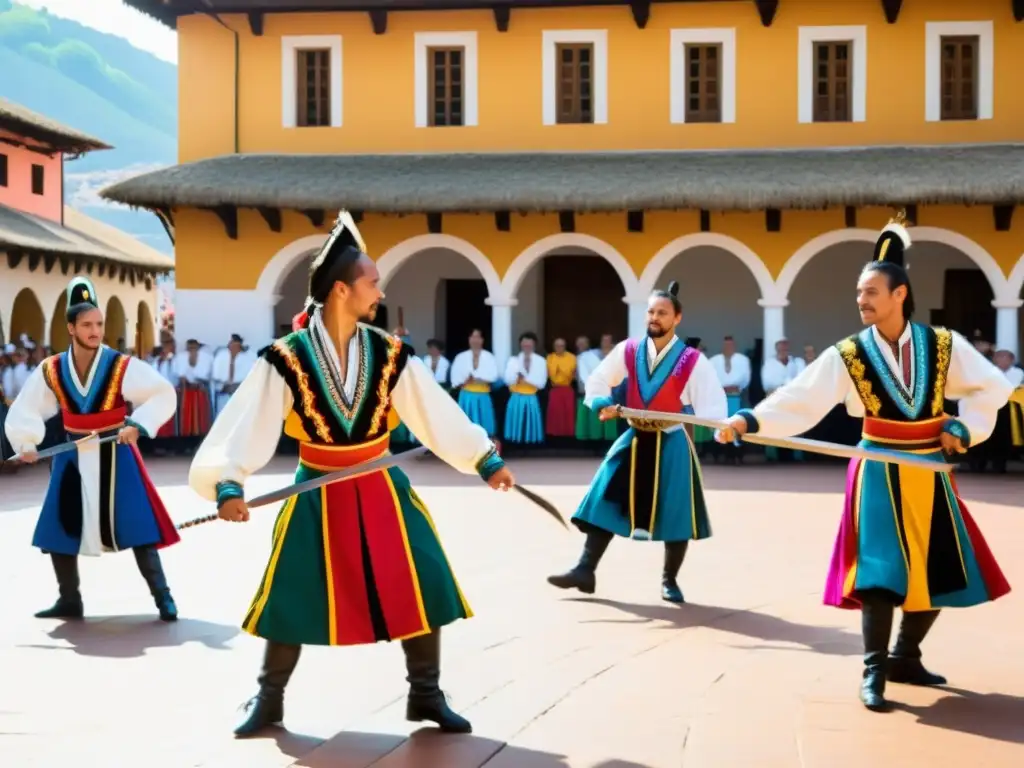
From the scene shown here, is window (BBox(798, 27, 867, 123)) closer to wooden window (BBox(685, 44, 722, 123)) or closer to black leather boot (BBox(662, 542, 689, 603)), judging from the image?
wooden window (BBox(685, 44, 722, 123))

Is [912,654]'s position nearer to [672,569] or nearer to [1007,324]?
[672,569]

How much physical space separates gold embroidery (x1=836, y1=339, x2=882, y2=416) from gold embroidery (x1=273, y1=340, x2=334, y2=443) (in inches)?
83.8

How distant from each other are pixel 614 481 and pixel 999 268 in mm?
12155

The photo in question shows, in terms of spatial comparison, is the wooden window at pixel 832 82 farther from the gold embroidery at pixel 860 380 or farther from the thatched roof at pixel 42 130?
the thatched roof at pixel 42 130

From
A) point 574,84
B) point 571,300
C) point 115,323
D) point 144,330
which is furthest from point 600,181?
point 144,330

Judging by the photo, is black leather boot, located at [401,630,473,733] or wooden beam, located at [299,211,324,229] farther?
wooden beam, located at [299,211,324,229]

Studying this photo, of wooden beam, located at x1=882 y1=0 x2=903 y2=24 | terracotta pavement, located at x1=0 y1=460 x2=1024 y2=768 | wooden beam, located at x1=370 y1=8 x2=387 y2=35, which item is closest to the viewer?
terracotta pavement, located at x1=0 y1=460 x2=1024 y2=768

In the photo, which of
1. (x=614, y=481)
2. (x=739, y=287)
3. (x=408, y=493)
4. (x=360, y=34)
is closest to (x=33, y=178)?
(x=360, y=34)

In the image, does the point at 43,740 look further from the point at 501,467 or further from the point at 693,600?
the point at 693,600

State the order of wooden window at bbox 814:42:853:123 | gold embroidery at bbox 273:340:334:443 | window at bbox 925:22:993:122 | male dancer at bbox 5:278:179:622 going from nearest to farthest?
gold embroidery at bbox 273:340:334:443 → male dancer at bbox 5:278:179:622 → window at bbox 925:22:993:122 → wooden window at bbox 814:42:853:123

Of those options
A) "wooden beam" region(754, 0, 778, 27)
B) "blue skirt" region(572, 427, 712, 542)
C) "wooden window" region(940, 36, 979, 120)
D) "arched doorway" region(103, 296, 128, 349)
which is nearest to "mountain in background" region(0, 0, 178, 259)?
"arched doorway" region(103, 296, 128, 349)

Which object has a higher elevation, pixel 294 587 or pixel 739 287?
pixel 739 287

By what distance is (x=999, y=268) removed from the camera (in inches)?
722

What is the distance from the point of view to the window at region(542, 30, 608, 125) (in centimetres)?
1980
